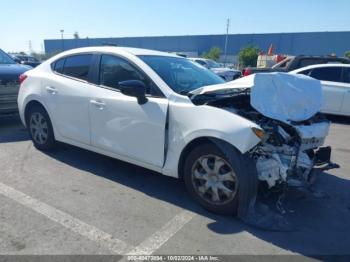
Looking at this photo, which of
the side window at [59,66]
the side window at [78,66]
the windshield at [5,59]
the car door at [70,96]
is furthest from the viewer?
the windshield at [5,59]

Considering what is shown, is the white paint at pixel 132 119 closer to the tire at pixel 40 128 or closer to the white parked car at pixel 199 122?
the white parked car at pixel 199 122

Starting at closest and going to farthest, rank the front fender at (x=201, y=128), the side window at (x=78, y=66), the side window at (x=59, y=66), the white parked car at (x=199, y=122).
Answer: the front fender at (x=201, y=128), the white parked car at (x=199, y=122), the side window at (x=78, y=66), the side window at (x=59, y=66)

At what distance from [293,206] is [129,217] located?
72.6 inches

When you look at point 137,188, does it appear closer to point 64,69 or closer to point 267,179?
point 267,179

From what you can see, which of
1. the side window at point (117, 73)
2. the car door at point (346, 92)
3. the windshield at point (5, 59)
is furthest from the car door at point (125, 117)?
the car door at point (346, 92)

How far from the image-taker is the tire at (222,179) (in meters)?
3.32

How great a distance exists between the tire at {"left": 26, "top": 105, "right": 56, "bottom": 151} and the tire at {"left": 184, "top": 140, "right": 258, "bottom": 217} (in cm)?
258

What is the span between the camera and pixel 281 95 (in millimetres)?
3670

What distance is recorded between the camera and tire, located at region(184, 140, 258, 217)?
10.9 ft

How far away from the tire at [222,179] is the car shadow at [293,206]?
0.47 ft

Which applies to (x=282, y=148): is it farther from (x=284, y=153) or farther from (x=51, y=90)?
(x=51, y=90)

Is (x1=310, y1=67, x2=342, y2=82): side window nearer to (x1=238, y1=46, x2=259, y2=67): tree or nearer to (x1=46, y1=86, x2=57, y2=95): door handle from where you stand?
(x1=46, y1=86, x2=57, y2=95): door handle

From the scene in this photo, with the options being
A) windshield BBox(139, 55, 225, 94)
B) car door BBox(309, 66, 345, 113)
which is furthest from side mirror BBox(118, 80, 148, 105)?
car door BBox(309, 66, 345, 113)

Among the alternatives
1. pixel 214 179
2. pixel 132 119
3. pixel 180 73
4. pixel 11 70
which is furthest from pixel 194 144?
pixel 11 70
